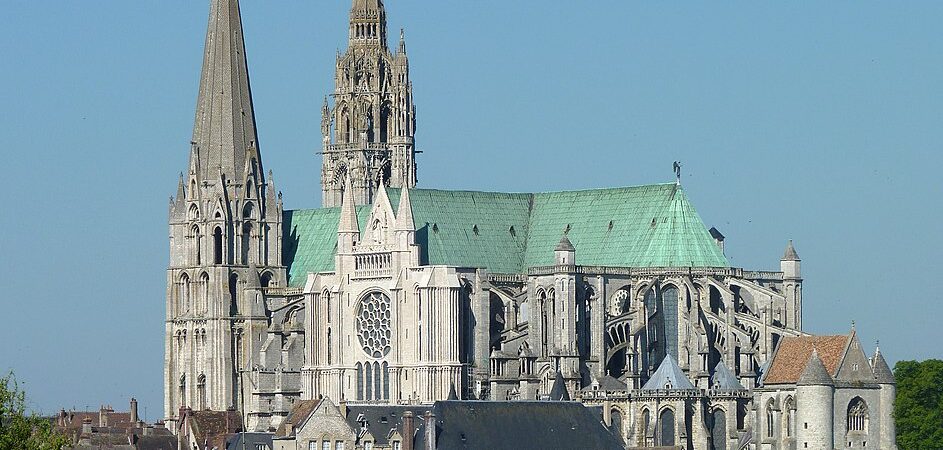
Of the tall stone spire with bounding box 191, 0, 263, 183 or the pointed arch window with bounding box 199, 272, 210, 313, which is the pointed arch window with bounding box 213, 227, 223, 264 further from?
the tall stone spire with bounding box 191, 0, 263, 183

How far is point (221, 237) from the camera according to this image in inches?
7165

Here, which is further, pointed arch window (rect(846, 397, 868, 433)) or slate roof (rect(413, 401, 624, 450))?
pointed arch window (rect(846, 397, 868, 433))

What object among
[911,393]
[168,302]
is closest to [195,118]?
[168,302]

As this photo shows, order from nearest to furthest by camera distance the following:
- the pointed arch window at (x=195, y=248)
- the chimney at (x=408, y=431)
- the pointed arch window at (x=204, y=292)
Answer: the chimney at (x=408, y=431), the pointed arch window at (x=204, y=292), the pointed arch window at (x=195, y=248)

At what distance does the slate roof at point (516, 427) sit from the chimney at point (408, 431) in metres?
0.51

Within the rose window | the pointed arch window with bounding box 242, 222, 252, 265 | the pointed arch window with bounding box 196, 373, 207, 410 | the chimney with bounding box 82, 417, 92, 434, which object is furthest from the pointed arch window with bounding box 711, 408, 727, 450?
the pointed arch window with bounding box 242, 222, 252, 265

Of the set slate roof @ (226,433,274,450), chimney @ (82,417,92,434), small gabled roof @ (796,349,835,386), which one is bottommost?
slate roof @ (226,433,274,450)

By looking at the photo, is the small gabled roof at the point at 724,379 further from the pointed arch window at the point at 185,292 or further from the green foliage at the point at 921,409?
the pointed arch window at the point at 185,292

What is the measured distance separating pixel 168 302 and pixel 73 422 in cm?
1224

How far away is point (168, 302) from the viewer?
602 feet

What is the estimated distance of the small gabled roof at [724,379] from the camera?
518 feet

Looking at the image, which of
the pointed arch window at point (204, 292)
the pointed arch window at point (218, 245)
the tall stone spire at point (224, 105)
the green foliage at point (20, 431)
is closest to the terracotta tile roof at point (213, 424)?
the pointed arch window at point (204, 292)

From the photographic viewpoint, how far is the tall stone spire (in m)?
181

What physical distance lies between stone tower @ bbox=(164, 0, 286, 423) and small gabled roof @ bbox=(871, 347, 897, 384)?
140 ft
